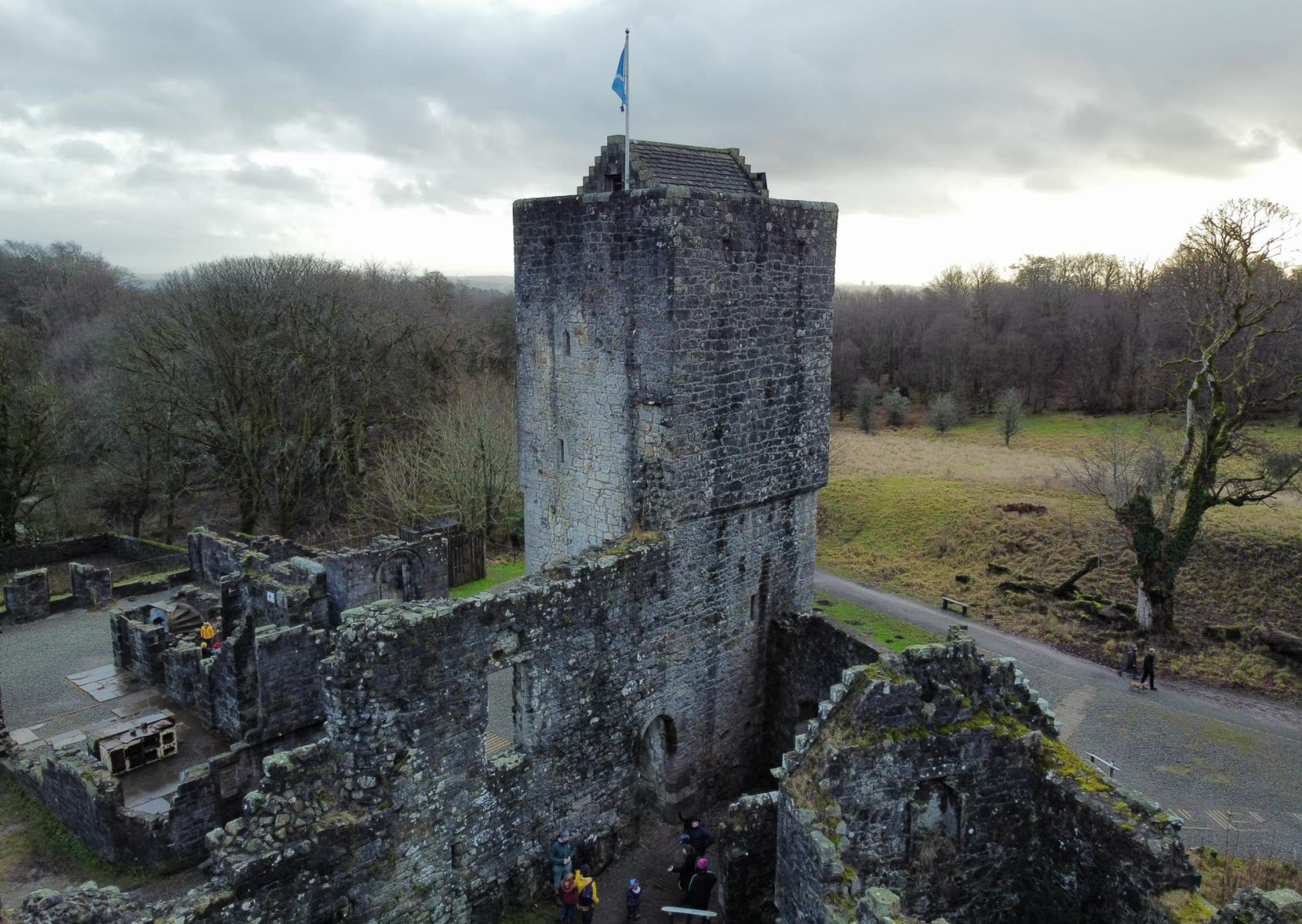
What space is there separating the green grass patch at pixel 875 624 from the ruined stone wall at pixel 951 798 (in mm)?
9003

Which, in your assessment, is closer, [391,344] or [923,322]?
[391,344]

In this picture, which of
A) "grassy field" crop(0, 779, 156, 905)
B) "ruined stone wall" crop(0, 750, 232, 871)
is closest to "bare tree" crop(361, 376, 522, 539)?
"ruined stone wall" crop(0, 750, 232, 871)

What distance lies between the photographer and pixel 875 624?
1955 centimetres

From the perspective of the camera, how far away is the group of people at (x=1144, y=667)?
16109mm

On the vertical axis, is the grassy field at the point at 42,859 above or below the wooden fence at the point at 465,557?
below

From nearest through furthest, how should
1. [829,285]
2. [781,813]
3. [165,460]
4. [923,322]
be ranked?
[781,813], [829,285], [165,460], [923,322]

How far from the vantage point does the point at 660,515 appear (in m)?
10.5

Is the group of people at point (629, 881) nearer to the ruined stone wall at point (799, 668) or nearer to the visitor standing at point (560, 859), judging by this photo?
the visitor standing at point (560, 859)

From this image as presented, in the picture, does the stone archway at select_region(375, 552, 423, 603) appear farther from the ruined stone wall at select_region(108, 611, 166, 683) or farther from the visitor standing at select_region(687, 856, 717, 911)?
the visitor standing at select_region(687, 856, 717, 911)

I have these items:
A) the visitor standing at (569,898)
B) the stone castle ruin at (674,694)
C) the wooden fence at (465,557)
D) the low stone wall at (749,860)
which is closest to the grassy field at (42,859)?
the stone castle ruin at (674,694)

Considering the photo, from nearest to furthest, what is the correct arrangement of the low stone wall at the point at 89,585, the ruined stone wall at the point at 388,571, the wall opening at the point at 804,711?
the wall opening at the point at 804,711 → the ruined stone wall at the point at 388,571 → the low stone wall at the point at 89,585

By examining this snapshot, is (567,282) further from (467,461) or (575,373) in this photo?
(467,461)

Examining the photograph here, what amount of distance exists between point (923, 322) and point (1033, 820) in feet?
161

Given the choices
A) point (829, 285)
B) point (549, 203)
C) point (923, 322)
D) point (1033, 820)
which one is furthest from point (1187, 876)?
point (923, 322)
